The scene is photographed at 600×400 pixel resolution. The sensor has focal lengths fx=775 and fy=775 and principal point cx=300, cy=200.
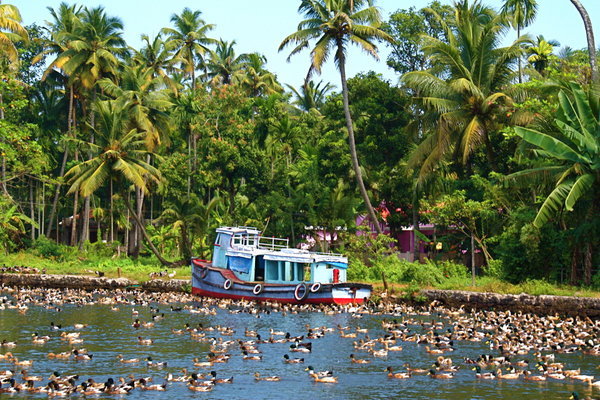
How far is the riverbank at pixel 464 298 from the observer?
105 feet

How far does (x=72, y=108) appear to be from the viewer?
6544 cm

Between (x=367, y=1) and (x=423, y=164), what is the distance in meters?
11.4

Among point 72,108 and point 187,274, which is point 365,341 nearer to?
point 187,274

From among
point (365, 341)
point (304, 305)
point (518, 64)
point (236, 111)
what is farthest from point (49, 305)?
point (518, 64)

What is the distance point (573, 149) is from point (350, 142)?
1623cm

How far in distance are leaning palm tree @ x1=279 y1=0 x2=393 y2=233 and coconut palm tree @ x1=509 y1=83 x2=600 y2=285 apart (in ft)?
48.7

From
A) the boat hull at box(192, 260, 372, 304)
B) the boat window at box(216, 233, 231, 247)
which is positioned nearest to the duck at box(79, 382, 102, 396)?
the boat hull at box(192, 260, 372, 304)

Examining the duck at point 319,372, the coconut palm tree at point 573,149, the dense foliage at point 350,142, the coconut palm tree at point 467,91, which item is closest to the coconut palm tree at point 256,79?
the dense foliage at point 350,142

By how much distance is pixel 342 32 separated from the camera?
153 ft

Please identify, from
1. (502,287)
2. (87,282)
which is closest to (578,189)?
(502,287)

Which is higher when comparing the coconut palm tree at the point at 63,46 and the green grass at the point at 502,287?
the coconut palm tree at the point at 63,46

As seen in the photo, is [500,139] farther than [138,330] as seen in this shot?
Yes

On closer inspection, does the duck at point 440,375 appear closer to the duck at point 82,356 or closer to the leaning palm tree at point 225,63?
the duck at point 82,356

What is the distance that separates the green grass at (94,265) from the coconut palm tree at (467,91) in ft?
59.9
